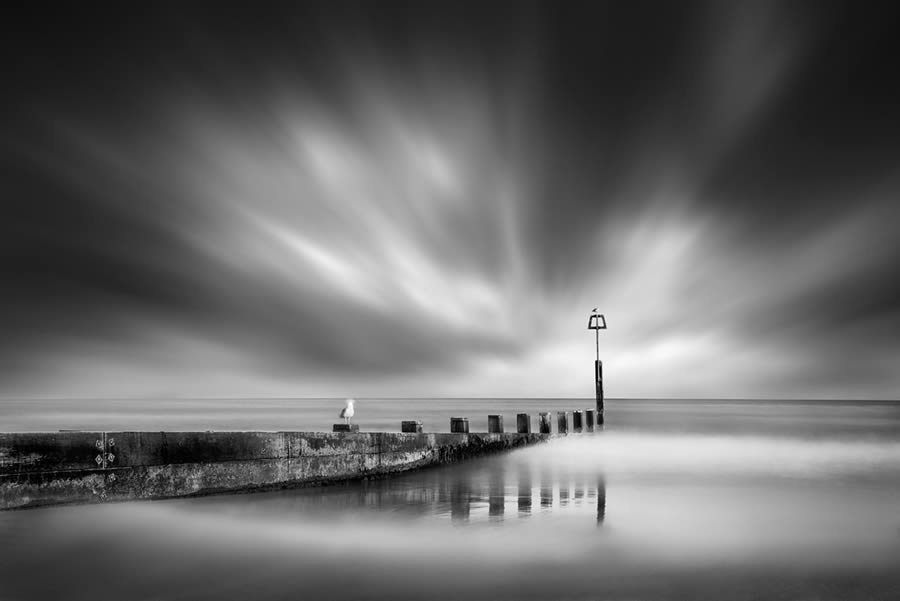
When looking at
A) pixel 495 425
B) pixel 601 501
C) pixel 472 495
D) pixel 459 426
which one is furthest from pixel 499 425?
pixel 472 495

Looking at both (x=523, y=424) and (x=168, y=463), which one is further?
(x=523, y=424)

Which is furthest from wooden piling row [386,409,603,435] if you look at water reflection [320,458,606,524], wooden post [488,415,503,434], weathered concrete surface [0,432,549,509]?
weathered concrete surface [0,432,549,509]

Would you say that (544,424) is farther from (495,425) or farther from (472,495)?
(472,495)

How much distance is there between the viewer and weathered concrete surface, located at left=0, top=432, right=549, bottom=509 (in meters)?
8.73

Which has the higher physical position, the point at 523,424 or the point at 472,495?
the point at 523,424

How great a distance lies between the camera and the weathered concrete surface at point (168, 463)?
8.73 meters

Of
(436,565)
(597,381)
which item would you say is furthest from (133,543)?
(597,381)

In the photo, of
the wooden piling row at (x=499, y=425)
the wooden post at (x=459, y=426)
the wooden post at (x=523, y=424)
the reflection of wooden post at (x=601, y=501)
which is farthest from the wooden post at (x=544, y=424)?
the reflection of wooden post at (x=601, y=501)

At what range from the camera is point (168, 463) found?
9.90 meters

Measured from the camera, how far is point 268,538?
9195 millimetres

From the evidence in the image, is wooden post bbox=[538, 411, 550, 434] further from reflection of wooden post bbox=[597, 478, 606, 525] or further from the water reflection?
reflection of wooden post bbox=[597, 478, 606, 525]

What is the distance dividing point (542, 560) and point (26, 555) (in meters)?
5.79

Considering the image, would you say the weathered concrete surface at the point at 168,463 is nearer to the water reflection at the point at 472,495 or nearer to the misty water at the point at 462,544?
the misty water at the point at 462,544

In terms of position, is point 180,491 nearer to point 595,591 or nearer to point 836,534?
point 595,591
